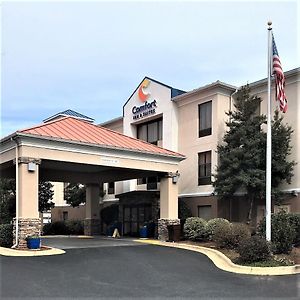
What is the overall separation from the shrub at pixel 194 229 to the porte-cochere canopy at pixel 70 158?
1502 mm

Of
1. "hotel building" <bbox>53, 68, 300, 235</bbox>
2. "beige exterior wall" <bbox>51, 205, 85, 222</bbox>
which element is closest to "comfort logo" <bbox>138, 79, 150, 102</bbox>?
"hotel building" <bbox>53, 68, 300, 235</bbox>

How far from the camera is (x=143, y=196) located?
29.4 meters

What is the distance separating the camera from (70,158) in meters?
20.8

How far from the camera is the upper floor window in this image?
3231 cm

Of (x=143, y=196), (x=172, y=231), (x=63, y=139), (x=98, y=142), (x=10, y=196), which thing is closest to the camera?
(x=63, y=139)

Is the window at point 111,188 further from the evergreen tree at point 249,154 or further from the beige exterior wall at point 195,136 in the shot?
the evergreen tree at point 249,154

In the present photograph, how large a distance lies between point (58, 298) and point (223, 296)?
3.65 m

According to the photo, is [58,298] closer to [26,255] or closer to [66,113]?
[26,255]

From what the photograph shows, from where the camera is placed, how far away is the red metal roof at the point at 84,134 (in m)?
20.6

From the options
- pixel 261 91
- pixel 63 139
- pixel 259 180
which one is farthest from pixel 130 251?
pixel 261 91

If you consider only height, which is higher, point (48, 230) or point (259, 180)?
point (259, 180)

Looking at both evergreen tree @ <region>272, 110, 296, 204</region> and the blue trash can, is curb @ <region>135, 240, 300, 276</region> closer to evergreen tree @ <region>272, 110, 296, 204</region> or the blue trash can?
evergreen tree @ <region>272, 110, 296, 204</region>

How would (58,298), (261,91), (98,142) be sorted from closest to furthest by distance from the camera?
1. (58,298)
2. (98,142)
3. (261,91)

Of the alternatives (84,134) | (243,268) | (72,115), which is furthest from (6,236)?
(72,115)
